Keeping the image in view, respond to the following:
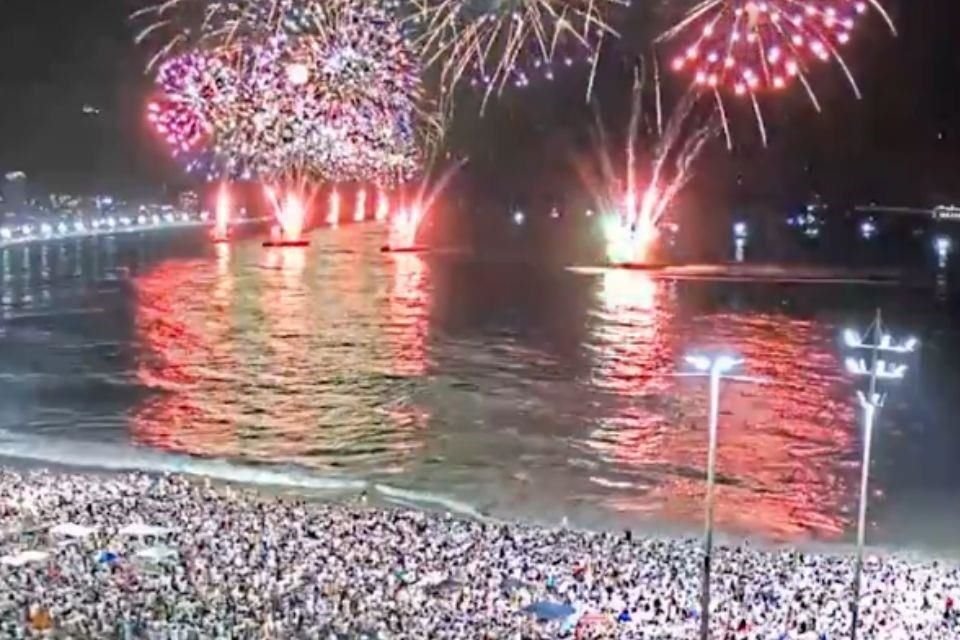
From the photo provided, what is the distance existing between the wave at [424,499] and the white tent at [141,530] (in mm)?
5190

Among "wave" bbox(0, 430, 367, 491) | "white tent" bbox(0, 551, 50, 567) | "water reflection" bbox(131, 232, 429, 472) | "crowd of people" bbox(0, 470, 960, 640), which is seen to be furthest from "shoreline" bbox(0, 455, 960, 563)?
"white tent" bbox(0, 551, 50, 567)

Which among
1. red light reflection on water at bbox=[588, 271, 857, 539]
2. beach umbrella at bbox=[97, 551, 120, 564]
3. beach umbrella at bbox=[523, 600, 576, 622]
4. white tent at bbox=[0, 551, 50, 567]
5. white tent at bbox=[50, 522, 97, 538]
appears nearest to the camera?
beach umbrella at bbox=[523, 600, 576, 622]

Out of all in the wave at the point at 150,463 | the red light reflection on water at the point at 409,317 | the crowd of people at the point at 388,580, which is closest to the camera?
the crowd of people at the point at 388,580

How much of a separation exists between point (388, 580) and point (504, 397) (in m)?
15.8

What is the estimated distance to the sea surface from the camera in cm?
2527

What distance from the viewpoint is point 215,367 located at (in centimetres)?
3688

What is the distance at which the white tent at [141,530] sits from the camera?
64.0 ft

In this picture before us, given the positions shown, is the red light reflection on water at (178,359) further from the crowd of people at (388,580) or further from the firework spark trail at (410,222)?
the firework spark trail at (410,222)

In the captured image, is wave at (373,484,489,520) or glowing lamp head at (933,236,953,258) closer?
wave at (373,484,489,520)

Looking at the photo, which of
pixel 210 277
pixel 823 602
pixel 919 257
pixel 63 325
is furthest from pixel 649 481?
pixel 919 257

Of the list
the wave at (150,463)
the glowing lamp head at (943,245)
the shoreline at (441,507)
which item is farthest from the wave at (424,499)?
the glowing lamp head at (943,245)

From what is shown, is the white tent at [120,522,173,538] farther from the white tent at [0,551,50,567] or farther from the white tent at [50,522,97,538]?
the white tent at [0,551,50,567]

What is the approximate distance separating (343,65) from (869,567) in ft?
34.2

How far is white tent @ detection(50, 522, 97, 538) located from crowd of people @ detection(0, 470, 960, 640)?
0.03 meters
